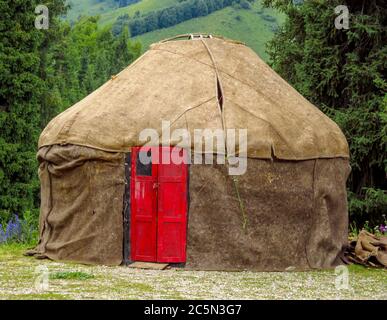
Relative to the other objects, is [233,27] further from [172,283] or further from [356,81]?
[172,283]

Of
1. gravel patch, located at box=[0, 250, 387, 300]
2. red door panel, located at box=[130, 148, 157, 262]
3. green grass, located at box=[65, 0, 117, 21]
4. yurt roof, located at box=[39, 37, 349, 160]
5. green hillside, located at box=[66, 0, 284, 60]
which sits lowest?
gravel patch, located at box=[0, 250, 387, 300]

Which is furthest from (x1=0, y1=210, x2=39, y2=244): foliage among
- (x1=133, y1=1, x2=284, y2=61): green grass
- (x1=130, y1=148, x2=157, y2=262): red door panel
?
(x1=133, y1=1, x2=284, y2=61): green grass

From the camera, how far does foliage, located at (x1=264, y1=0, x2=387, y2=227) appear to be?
1638cm

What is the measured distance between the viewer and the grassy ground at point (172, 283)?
888cm

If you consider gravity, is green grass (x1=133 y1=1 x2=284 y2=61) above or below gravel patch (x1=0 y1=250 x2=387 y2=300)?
above

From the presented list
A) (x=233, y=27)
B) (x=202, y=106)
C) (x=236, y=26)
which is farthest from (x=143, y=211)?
(x=236, y=26)

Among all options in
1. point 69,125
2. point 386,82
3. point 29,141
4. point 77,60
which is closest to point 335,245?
point 69,125

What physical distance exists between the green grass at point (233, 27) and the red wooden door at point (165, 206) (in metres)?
82.3

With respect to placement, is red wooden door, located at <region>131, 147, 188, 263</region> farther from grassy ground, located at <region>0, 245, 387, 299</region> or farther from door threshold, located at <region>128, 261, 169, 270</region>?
grassy ground, located at <region>0, 245, 387, 299</region>

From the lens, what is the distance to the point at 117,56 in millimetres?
64938

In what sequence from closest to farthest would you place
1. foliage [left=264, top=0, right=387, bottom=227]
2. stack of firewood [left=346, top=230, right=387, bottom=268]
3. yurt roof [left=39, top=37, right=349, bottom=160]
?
1. yurt roof [left=39, top=37, right=349, bottom=160]
2. stack of firewood [left=346, top=230, right=387, bottom=268]
3. foliage [left=264, top=0, right=387, bottom=227]

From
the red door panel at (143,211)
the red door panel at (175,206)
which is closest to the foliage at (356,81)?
the red door panel at (175,206)

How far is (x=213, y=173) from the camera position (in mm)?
10984

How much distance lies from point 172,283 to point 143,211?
64.7 inches
